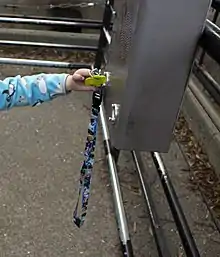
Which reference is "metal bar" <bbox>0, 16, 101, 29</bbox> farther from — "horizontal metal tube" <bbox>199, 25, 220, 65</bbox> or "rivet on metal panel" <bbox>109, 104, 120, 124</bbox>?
"horizontal metal tube" <bbox>199, 25, 220, 65</bbox>

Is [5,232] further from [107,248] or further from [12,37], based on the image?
[12,37]

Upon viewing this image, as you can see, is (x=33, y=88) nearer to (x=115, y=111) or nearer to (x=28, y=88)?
(x=28, y=88)

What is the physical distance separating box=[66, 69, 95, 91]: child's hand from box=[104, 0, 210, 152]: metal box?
0.08 meters

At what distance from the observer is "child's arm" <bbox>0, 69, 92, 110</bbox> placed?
1.16 meters

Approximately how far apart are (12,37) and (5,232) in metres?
2.27

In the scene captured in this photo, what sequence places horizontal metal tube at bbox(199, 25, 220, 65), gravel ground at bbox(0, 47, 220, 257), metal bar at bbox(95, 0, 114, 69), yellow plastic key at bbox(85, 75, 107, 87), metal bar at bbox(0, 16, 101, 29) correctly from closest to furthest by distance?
horizontal metal tube at bbox(199, 25, 220, 65) < yellow plastic key at bbox(85, 75, 107, 87) < gravel ground at bbox(0, 47, 220, 257) < metal bar at bbox(95, 0, 114, 69) < metal bar at bbox(0, 16, 101, 29)

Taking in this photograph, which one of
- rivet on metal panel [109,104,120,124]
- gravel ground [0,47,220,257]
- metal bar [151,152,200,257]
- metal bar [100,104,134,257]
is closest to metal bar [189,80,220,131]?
gravel ground [0,47,220,257]

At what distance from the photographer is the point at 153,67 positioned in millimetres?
1031

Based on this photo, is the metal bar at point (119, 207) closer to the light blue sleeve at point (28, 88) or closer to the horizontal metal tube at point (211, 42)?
the light blue sleeve at point (28, 88)

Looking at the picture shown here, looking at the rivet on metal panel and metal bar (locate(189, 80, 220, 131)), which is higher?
the rivet on metal panel

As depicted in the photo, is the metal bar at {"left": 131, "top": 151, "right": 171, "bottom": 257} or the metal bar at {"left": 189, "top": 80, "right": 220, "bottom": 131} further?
the metal bar at {"left": 189, "top": 80, "right": 220, "bottom": 131}

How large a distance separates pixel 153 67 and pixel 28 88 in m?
0.34

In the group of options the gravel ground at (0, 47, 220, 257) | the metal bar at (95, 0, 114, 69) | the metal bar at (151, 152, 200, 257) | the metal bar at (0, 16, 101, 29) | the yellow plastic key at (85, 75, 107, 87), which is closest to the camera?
the yellow plastic key at (85, 75, 107, 87)

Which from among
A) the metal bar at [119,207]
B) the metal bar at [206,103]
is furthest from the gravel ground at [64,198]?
the metal bar at [206,103]
